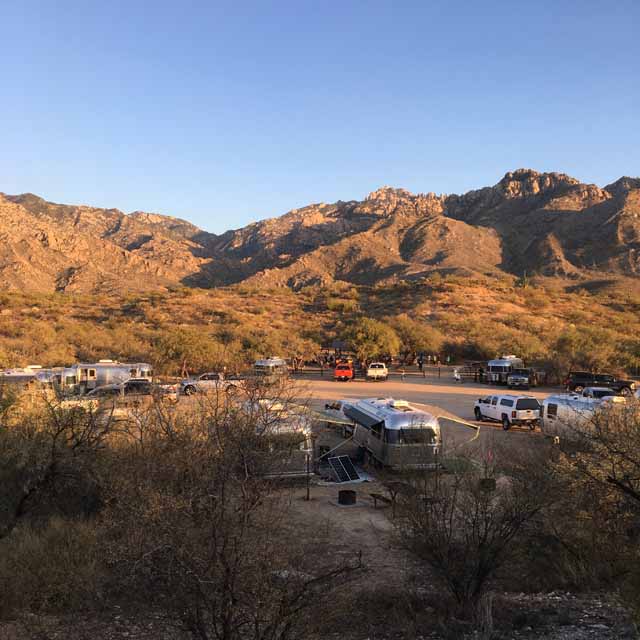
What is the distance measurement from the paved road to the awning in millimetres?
1683

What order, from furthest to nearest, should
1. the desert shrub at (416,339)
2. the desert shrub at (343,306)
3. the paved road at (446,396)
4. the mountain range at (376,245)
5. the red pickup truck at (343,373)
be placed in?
1. the mountain range at (376,245)
2. the desert shrub at (343,306)
3. the desert shrub at (416,339)
4. the red pickup truck at (343,373)
5. the paved road at (446,396)

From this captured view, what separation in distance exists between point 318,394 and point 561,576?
804 inches

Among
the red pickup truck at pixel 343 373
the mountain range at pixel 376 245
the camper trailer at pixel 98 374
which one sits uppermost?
the mountain range at pixel 376 245

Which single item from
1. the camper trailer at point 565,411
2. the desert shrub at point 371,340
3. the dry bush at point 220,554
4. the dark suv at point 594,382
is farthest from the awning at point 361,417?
the desert shrub at point 371,340

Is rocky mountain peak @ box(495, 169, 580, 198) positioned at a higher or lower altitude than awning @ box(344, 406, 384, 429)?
higher

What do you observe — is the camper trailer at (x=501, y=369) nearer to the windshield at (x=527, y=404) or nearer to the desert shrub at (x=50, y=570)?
the windshield at (x=527, y=404)

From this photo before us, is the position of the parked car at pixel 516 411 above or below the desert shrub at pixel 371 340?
below

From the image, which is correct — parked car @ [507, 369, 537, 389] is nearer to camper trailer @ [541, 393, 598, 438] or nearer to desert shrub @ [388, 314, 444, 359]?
camper trailer @ [541, 393, 598, 438]

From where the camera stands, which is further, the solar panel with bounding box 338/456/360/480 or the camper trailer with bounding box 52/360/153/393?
the camper trailer with bounding box 52/360/153/393

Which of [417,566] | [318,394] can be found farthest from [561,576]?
[318,394]

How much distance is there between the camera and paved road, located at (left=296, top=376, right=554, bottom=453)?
61.8ft

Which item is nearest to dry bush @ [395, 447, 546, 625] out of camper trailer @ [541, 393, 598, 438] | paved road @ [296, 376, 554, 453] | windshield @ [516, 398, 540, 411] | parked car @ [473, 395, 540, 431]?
paved road @ [296, 376, 554, 453]

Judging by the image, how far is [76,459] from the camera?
10008 mm

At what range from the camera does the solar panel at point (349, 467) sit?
15.1 meters
